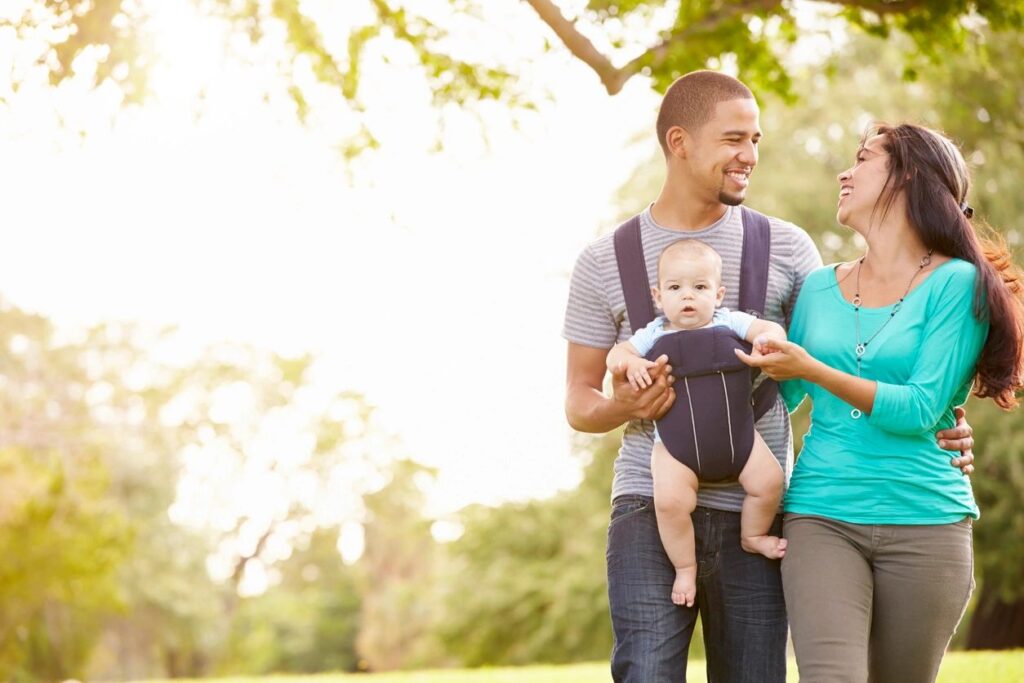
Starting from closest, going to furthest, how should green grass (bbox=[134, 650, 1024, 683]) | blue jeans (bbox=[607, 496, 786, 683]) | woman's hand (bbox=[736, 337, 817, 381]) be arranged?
woman's hand (bbox=[736, 337, 817, 381])
blue jeans (bbox=[607, 496, 786, 683])
green grass (bbox=[134, 650, 1024, 683])

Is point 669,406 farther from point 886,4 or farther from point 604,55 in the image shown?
point 886,4

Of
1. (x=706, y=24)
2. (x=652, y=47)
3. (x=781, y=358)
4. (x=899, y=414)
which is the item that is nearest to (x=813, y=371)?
(x=781, y=358)

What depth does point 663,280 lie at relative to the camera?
151 inches

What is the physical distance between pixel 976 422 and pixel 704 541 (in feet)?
47.0

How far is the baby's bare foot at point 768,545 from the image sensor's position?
3.79m

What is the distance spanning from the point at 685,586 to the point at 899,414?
0.80 metres

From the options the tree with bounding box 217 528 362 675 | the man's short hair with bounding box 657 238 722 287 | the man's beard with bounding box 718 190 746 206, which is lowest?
the tree with bounding box 217 528 362 675

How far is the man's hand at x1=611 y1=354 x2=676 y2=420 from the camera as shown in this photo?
3.76 m

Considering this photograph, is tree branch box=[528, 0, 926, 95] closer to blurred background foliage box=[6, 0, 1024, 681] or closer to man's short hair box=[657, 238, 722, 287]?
blurred background foliage box=[6, 0, 1024, 681]

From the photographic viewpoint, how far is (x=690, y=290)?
377 cm

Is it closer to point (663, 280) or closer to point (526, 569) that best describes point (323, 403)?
point (526, 569)

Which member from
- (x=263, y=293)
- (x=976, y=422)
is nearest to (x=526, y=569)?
(x=976, y=422)

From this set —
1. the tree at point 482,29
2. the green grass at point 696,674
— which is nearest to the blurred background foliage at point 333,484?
the tree at point 482,29

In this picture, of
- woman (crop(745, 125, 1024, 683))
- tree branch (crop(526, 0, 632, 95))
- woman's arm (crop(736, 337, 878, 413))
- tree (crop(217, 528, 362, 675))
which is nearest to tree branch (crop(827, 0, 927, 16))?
tree branch (crop(526, 0, 632, 95))
